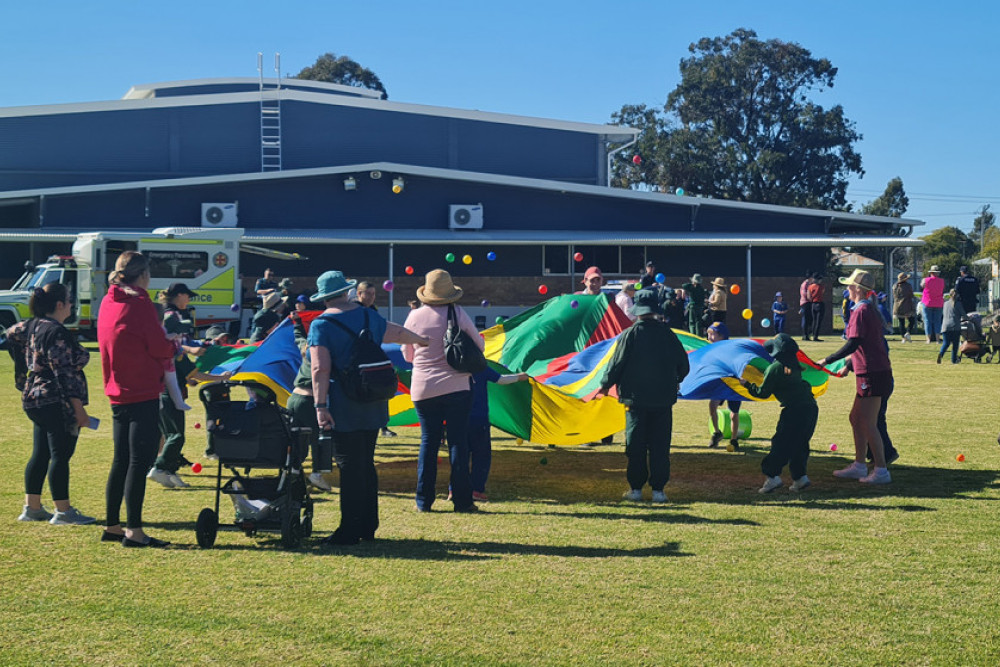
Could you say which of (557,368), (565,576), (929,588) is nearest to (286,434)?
(565,576)

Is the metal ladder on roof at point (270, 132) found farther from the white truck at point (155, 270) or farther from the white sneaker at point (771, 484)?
the white sneaker at point (771, 484)

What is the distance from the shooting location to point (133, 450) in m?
7.04

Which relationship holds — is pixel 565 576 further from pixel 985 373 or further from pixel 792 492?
pixel 985 373

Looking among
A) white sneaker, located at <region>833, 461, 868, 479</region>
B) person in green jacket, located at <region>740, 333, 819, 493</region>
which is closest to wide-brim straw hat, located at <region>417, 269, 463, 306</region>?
person in green jacket, located at <region>740, 333, 819, 493</region>

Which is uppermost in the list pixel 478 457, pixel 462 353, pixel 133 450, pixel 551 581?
pixel 462 353

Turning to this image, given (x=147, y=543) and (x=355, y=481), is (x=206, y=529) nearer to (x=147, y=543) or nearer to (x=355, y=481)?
(x=147, y=543)

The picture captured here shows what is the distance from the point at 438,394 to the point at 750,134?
5933 centimetres

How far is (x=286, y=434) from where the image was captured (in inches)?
281

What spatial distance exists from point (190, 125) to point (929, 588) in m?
36.4

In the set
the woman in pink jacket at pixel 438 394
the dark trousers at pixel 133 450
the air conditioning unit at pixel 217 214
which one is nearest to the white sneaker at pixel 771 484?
the woman in pink jacket at pixel 438 394

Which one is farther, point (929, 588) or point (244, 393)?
point (244, 393)

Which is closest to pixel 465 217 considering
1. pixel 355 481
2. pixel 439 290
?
pixel 439 290

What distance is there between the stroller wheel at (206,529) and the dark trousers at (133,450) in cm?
39

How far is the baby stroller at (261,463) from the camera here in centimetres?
705
